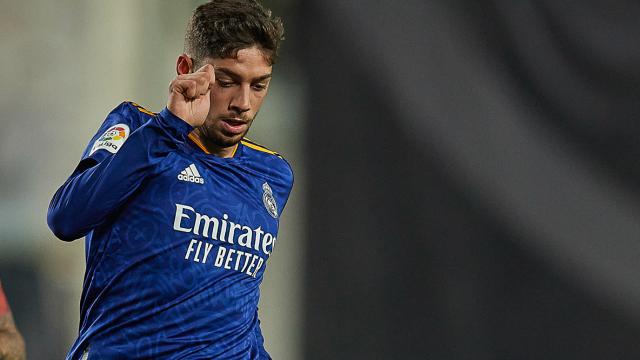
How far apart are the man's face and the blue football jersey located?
0.08 m

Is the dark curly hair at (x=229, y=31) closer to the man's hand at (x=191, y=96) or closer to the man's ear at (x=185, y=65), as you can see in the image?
the man's ear at (x=185, y=65)

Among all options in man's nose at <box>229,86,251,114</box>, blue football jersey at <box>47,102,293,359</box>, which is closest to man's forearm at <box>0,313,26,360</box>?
blue football jersey at <box>47,102,293,359</box>

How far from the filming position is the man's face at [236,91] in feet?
6.06

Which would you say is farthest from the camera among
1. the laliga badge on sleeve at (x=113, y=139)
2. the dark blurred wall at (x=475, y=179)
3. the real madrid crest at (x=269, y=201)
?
the dark blurred wall at (x=475, y=179)

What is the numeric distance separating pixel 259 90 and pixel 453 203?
1306 millimetres

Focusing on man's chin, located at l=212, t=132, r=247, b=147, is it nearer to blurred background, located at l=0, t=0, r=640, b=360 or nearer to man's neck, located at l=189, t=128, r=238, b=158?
man's neck, located at l=189, t=128, r=238, b=158

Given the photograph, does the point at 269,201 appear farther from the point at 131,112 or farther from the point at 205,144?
the point at 131,112

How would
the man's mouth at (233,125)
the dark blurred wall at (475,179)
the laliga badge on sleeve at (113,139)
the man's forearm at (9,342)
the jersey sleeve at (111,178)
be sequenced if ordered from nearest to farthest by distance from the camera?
the jersey sleeve at (111,178)
the laliga badge on sleeve at (113,139)
the man's mouth at (233,125)
the man's forearm at (9,342)
the dark blurred wall at (475,179)

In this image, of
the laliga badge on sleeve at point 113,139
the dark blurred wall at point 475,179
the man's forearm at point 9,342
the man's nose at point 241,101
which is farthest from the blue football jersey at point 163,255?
the dark blurred wall at point 475,179

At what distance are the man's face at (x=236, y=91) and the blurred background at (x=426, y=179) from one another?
1.23 m

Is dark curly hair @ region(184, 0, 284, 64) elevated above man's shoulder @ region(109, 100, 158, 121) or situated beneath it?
elevated above

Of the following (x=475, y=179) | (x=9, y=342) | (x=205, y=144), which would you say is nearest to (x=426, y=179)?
(x=475, y=179)

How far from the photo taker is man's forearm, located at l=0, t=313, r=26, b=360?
2504mm

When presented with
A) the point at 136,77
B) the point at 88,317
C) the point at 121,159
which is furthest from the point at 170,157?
the point at 136,77
